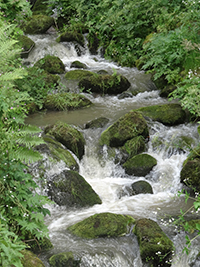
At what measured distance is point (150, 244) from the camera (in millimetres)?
4375

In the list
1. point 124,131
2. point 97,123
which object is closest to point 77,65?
point 97,123

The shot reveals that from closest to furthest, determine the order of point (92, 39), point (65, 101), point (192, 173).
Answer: point (192, 173) < point (65, 101) < point (92, 39)

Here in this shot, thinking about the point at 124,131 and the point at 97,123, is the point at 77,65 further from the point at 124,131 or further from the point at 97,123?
the point at 124,131

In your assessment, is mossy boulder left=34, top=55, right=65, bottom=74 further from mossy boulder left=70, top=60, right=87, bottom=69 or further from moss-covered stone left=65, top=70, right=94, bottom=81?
mossy boulder left=70, top=60, right=87, bottom=69

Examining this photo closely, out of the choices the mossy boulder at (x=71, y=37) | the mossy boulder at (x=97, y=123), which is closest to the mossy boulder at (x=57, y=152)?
the mossy boulder at (x=97, y=123)

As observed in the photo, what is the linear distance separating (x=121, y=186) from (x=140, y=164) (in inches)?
25.9

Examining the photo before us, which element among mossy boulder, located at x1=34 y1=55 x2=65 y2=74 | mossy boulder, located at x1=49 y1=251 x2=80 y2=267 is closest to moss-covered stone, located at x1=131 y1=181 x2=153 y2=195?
mossy boulder, located at x1=49 y1=251 x2=80 y2=267

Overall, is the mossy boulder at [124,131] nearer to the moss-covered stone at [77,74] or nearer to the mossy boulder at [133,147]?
the mossy boulder at [133,147]

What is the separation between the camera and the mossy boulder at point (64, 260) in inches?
161

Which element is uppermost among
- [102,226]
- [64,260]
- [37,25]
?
[37,25]

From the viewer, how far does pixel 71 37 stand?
1327 centimetres

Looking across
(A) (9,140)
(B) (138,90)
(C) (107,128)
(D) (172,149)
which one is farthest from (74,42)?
(A) (9,140)

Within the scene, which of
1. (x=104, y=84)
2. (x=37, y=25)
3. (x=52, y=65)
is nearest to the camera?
(x=104, y=84)

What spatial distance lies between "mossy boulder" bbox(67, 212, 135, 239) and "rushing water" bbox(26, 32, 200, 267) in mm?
99
